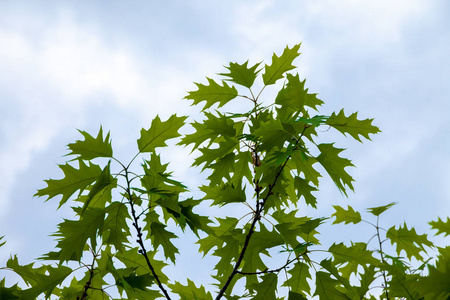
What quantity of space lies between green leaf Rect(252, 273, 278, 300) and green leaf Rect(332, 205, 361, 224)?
3.13 ft

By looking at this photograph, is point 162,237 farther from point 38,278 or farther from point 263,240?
point 38,278

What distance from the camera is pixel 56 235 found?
296 centimetres

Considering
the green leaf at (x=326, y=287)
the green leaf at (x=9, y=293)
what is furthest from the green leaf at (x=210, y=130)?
the green leaf at (x=9, y=293)

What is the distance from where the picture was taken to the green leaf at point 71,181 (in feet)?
9.12

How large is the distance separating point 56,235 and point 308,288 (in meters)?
1.61

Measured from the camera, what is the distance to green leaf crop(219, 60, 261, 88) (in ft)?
11.1

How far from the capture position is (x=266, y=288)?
281 centimetres

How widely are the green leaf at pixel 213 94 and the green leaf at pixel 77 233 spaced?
1190mm

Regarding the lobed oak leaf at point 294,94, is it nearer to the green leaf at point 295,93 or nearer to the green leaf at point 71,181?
the green leaf at point 295,93

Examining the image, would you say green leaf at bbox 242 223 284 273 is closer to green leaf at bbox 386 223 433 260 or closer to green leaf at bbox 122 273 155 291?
green leaf at bbox 122 273 155 291

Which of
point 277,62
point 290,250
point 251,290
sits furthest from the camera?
point 277,62

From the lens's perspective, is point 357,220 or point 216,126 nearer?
point 216,126

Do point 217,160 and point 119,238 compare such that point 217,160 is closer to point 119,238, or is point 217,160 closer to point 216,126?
point 216,126

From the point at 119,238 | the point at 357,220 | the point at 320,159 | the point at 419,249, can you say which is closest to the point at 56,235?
the point at 119,238
